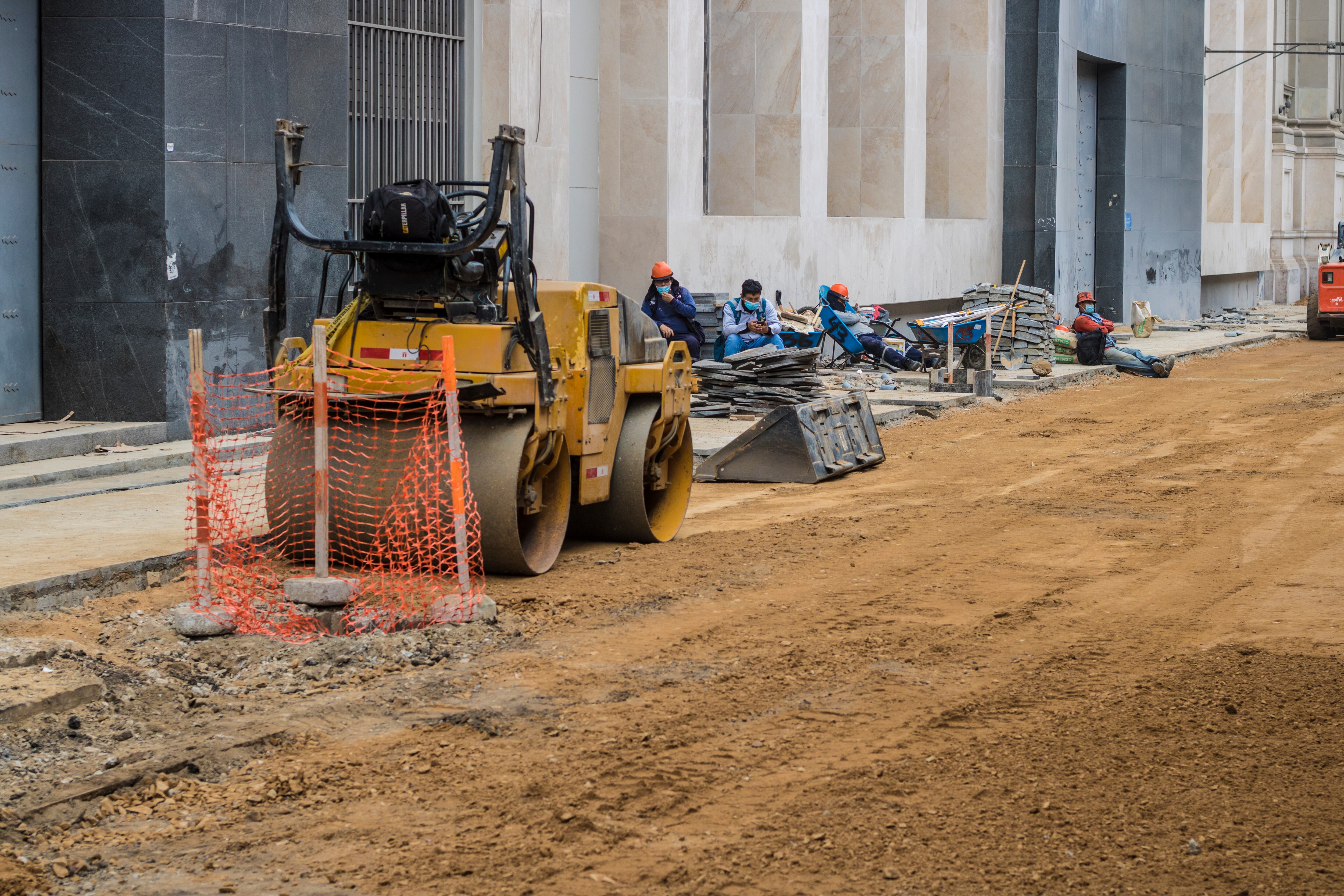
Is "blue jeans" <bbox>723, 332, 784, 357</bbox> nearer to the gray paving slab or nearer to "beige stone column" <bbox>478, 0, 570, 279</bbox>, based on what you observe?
"beige stone column" <bbox>478, 0, 570, 279</bbox>

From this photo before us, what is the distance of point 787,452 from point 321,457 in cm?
693

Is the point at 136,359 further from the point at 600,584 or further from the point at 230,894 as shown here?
the point at 230,894

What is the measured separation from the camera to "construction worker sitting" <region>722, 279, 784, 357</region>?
22156mm

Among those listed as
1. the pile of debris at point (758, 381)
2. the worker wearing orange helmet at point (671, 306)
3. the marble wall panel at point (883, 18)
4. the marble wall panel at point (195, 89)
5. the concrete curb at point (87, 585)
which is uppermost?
the marble wall panel at point (883, 18)

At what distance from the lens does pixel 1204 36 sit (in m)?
47.9

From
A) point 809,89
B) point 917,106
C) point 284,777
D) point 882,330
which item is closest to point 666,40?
point 809,89

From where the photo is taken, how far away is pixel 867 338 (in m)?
25.7

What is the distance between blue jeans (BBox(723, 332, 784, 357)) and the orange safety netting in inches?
482

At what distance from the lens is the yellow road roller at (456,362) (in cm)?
963

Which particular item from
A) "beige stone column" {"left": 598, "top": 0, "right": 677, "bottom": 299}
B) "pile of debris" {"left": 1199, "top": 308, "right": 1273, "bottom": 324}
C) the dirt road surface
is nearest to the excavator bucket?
the dirt road surface

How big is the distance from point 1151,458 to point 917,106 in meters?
16.5

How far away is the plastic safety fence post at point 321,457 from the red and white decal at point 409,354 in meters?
0.97

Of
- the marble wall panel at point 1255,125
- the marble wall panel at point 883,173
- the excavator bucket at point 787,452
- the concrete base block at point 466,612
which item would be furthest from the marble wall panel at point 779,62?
the marble wall panel at point 1255,125

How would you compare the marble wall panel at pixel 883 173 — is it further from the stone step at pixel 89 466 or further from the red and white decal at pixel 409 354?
the red and white decal at pixel 409 354
